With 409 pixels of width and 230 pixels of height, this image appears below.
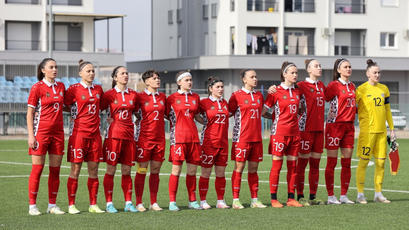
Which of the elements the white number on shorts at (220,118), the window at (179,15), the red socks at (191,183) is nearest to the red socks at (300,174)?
the white number on shorts at (220,118)

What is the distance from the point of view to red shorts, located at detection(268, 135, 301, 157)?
42.2 feet

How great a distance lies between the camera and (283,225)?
11.1 metres

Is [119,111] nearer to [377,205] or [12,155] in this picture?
[377,205]

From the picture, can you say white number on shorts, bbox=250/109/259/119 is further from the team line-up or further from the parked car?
the parked car

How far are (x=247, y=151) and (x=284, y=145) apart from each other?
1.89ft

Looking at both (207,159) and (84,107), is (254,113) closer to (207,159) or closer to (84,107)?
(207,159)

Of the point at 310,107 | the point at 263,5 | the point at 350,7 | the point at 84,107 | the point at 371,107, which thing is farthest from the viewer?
the point at 350,7

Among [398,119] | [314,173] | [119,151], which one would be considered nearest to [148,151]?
[119,151]

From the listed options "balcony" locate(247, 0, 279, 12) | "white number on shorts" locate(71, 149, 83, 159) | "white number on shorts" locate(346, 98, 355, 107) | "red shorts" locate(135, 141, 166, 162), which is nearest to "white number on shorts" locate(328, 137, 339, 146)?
"white number on shorts" locate(346, 98, 355, 107)

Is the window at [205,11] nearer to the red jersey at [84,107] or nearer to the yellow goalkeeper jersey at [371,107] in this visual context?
the yellow goalkeeper jersey at [371,107]

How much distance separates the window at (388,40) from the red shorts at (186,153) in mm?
45123

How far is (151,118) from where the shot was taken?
40.7ft

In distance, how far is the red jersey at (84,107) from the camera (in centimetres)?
1202

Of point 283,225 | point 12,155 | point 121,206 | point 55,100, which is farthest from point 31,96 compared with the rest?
point 12,155
